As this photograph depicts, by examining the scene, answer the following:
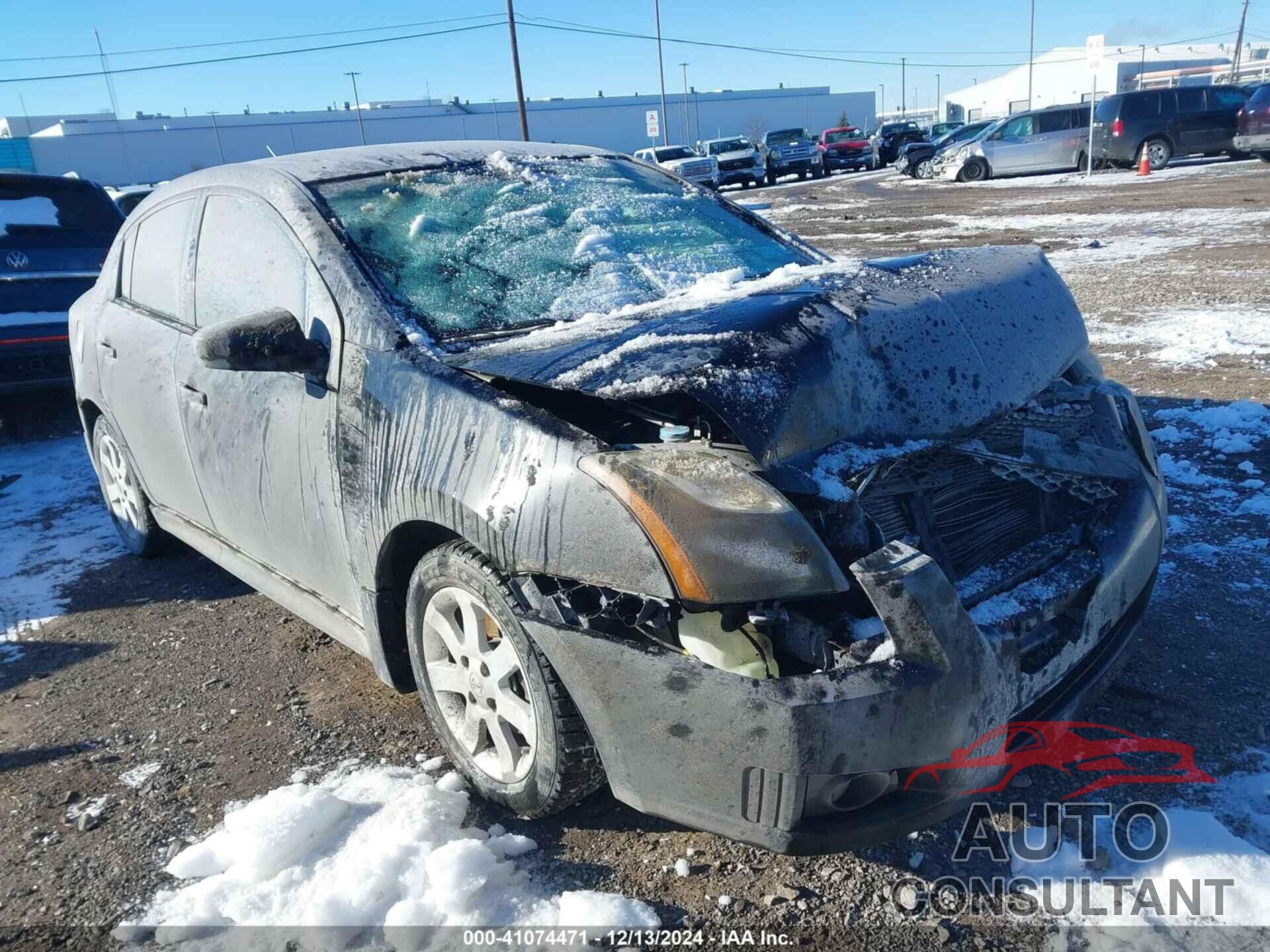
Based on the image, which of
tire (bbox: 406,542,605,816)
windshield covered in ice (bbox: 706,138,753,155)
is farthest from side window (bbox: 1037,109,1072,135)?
tire (bbox: 406,542,605,816)

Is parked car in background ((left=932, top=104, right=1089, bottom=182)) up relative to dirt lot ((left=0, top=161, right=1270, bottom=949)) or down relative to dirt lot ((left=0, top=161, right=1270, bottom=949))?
up

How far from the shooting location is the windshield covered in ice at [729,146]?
28.9 m

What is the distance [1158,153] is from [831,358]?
2389cm

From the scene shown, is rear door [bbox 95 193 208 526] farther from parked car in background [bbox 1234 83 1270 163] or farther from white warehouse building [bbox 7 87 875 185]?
white warehouse building [bbox 7 87 875 185]

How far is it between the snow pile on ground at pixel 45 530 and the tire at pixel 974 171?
22.2 meters

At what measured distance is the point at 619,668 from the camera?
1.97 m

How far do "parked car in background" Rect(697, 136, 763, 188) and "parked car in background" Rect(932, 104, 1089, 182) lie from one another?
22.6ft

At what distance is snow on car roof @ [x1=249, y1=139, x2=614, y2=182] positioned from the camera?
3158mm

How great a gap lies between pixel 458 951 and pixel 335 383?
151cm

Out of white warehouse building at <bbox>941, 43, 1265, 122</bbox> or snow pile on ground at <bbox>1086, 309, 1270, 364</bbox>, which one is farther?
white warehouse building at <bbox>941, 43, 1265, 122</bbox>

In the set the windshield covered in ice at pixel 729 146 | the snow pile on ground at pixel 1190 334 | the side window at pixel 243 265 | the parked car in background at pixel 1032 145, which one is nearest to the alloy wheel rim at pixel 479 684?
the side window at pixel 243 265

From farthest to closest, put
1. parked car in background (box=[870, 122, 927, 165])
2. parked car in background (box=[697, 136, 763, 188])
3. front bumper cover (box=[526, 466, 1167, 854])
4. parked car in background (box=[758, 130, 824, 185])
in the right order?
1. parked car in background (box=[870, 122, 927, 165])
2. parked car in background (box=[758, 130, 824, 185])
3. parked car in background (box=[697, 136, 763, 188])
4. front bumper cover (box=[526, 466, 1167, 854])

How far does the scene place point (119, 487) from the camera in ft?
14.7

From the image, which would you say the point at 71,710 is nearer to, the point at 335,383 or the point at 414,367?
the point at 335,383
